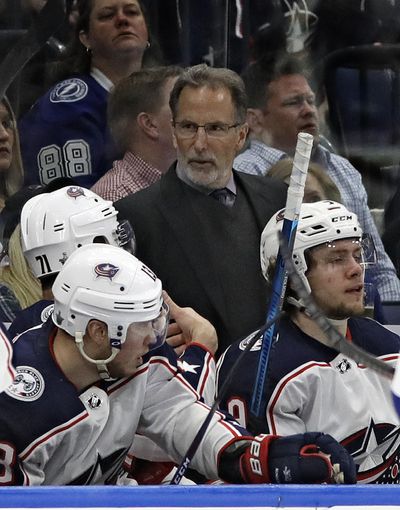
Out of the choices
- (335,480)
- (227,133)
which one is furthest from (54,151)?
(335,480)

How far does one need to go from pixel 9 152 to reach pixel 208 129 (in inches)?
28.4

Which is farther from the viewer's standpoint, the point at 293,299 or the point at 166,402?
the point at 293,299

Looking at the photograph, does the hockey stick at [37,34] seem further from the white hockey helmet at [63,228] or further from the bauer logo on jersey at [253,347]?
the bauer logo on jersey at [253,347]

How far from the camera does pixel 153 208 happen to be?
492 centimetres

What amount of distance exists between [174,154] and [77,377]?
1432 mm

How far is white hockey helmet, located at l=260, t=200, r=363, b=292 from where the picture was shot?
14.8 feet

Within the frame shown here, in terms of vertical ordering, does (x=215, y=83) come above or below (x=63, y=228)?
above

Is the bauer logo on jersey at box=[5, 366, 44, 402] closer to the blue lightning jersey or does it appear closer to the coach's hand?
the coach's hand

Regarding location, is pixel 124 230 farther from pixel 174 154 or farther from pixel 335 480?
pixel 335 480

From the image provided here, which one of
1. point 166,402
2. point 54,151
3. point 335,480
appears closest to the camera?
point 335,480

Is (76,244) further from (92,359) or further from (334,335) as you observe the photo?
(334,335)

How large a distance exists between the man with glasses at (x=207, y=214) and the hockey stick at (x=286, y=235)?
434 mm

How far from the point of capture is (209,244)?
4941 mm

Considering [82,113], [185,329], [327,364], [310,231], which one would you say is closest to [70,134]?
[82,113]
